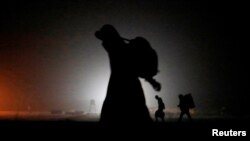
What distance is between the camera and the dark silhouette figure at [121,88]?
325 inches

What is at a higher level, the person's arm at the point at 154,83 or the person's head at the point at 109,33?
the person's head at the point at 109,33

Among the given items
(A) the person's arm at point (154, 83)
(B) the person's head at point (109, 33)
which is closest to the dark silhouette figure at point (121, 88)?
(B) the person's head at point (109, 33)

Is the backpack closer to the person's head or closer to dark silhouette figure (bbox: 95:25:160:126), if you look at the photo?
dark silhouette figure (bbox: 95:25:160:126)

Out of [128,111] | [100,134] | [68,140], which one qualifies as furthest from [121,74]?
[68,140]

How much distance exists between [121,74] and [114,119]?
3.54 ft

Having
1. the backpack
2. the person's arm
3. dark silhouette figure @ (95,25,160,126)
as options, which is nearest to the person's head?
dark silhouette figure @ (95,25,160,126)

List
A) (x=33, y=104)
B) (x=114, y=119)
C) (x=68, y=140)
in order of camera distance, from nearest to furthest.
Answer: (x=114, y=119) < (x=68, y=140) < (x=33, y=104)

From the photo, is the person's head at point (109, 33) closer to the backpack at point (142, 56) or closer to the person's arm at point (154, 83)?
the backpack at point (142, 56)

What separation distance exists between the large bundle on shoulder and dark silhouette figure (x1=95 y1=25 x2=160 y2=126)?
0.32 ft

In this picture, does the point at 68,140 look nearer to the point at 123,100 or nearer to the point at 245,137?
the point at 123,100

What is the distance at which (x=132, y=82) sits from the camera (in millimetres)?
8523

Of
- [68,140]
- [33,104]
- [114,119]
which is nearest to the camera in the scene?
[114,119]

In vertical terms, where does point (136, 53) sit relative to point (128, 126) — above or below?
above

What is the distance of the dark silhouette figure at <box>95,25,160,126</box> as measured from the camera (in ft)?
27.1
